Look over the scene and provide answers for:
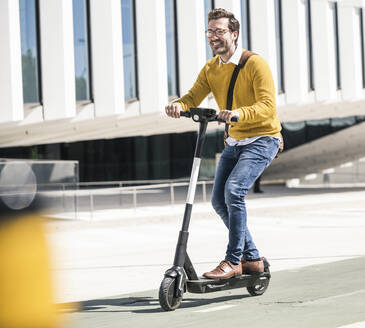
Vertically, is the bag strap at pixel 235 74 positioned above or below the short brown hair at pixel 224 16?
below

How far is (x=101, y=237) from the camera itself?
13500mm

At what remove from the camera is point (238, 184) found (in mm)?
5203

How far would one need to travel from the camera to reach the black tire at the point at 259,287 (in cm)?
551

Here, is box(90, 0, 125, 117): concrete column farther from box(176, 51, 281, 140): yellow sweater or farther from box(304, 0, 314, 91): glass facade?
box(176, 51, 281, 140): yellow sweater

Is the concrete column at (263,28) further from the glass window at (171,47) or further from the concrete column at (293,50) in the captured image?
the glass window at (171,47)

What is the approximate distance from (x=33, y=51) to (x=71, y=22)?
122 centimetres

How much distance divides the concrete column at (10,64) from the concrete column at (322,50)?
486 inches

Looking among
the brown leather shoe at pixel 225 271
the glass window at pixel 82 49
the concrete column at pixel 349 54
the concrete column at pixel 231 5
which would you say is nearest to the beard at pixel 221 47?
the brown leather shoe at pixel 225 271

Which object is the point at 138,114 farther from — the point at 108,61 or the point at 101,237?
the point at 101,237

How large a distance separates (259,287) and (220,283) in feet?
1.90

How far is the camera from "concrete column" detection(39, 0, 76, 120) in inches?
747

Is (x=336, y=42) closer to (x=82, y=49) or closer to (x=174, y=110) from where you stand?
(x=82, y=49)

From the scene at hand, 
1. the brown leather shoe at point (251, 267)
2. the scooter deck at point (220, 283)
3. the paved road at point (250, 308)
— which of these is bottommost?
the paved road at point (250, 308)

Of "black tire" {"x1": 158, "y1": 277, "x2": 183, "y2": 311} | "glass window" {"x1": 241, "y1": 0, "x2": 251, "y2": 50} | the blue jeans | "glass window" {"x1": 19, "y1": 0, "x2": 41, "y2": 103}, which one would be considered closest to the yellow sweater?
the blue jeans
